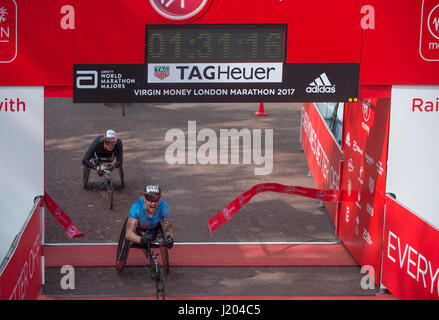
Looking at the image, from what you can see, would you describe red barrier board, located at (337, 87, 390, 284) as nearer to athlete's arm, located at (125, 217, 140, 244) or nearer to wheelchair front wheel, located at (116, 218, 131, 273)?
athlete's arm, located at (125, 217, 140, 244)

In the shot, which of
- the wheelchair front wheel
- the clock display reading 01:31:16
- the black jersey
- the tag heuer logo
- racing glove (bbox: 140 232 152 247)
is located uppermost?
the clock display reading 01:31:16

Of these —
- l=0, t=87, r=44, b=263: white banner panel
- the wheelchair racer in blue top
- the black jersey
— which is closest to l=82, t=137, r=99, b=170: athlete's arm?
the black jersey

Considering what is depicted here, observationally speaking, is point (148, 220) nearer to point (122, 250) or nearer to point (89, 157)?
point (122, 250)

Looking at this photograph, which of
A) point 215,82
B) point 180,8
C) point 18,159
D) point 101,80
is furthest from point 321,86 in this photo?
point 18,159

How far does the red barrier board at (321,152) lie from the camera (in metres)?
12.1

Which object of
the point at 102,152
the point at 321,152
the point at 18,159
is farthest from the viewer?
the point at 321,152

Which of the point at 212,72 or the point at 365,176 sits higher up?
the point at 212,72

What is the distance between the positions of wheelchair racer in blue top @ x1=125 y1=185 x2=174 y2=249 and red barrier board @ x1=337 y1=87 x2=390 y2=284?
2.98m

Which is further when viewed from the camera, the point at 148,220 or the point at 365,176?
the point at 365,176

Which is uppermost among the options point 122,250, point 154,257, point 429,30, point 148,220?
point 429,30

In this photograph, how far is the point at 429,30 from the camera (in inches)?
334

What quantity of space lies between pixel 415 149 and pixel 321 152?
4.59m

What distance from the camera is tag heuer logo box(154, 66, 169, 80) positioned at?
8.40 metres

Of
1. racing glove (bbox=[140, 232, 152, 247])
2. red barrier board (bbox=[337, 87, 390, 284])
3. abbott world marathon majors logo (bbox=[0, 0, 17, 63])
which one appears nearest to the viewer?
abbott world marathon majors logo (bbox=[0, 0, 17, 63])
